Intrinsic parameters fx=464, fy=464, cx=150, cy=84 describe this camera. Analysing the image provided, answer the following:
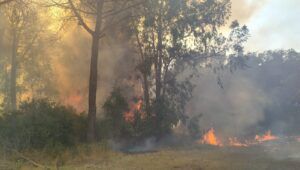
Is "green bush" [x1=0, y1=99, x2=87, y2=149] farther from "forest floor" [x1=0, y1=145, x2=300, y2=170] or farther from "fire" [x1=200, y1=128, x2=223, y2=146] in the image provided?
"fire" [x1=200, y1=128, x2=223, y2=146]

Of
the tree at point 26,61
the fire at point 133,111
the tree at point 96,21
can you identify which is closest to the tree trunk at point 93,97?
the tree at point 96,21

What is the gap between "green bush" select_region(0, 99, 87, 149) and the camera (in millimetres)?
20148

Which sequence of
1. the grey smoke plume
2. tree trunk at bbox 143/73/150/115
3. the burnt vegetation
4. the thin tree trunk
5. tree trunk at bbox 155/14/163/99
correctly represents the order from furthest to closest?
the grey smoke plume
tree trunk at bbox 155/14/163/99
the thin tree trunk
tree trunk at bbox 143/73/150/115
the burnt vegetation

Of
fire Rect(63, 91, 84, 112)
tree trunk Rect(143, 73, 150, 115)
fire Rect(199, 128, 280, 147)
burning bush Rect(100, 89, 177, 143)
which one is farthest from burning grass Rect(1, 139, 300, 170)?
fire Rect(63, 91, 84, 112)

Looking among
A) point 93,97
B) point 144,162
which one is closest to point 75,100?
point 93,97

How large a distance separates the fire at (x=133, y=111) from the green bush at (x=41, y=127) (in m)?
5.95

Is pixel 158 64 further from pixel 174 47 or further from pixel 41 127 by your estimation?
pixel 41 127

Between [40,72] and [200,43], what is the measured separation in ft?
54.1

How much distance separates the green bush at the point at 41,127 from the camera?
2015 centimetres

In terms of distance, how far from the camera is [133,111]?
31.3m

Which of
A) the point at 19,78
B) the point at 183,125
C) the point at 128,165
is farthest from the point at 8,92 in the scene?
the point at 128,165

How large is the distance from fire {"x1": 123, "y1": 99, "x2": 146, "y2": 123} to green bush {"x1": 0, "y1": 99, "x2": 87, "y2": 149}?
5945 mm

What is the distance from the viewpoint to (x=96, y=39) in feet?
80.6

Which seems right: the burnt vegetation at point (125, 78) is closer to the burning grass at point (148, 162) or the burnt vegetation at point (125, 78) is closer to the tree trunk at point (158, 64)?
the tree trunk at point (158, 64)
